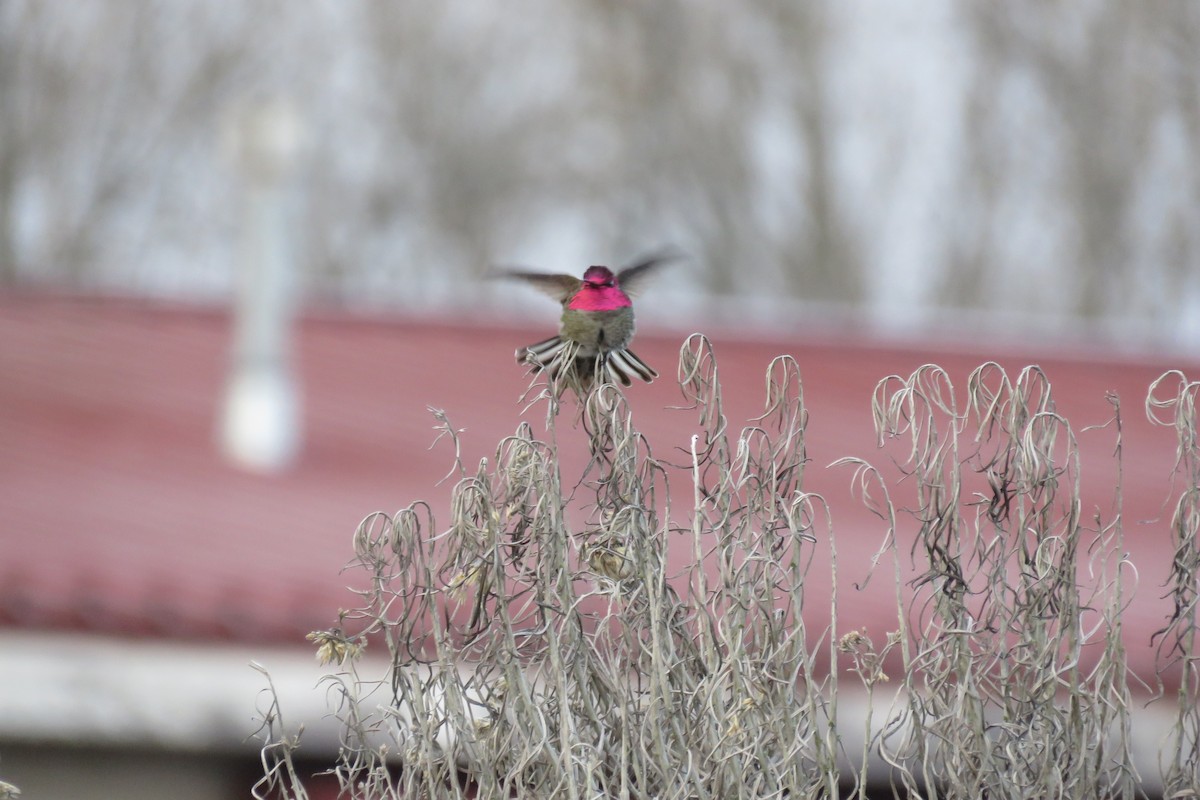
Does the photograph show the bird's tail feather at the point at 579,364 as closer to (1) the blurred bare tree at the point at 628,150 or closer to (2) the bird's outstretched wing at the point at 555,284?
(2) the bird's outstretched wing at the point at 555,284

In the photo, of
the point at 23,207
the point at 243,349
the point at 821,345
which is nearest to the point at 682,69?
the point at 23,207

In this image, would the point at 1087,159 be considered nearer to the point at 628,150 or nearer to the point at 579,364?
the point at 628,150

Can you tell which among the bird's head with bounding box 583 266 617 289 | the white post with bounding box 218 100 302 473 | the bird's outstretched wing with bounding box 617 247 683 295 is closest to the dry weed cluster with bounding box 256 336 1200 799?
the bird's head with bounding box 583 266 617 289

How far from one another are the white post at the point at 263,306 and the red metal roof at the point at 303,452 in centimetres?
18

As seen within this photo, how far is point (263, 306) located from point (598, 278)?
5.68 meters

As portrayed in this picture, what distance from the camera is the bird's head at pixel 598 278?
13.2 ft

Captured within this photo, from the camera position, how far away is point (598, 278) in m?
4.04

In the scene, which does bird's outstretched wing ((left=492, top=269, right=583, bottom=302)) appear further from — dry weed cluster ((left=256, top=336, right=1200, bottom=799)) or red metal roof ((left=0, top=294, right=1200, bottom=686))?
red metal roof ((left=0, top=294, right=1200, bottom=686))

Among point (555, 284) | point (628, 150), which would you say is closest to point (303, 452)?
point (555, 284)

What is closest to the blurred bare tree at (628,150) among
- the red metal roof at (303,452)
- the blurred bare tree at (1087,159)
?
the blurred bare tree at (1087,159)

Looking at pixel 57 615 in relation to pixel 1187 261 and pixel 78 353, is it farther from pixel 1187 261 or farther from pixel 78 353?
pixel 1187 261

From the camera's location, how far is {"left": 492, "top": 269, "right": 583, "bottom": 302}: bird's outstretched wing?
166 inches

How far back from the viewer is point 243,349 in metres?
9.27

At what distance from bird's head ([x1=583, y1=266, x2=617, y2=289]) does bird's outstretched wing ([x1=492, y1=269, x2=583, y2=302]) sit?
0.56ft
